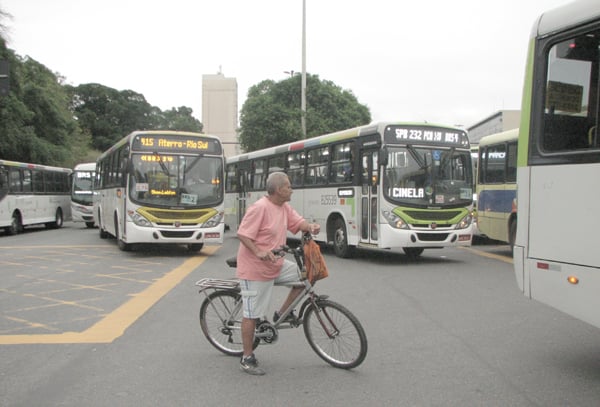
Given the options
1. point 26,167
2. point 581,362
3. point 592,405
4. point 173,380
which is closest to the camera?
point 592,405

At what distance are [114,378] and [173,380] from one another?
0.50m

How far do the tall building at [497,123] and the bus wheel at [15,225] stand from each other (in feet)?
172

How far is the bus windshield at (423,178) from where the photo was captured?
12.2m

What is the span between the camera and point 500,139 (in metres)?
14.3

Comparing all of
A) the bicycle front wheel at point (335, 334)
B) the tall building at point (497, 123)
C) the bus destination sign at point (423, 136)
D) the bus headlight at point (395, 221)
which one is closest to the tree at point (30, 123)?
the bus destination sign at point (423, 136)

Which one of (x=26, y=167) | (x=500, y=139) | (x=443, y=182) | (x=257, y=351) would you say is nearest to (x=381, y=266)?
(x=443, y=182)

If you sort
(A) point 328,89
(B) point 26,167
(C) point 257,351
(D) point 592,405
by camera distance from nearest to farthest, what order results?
(D) point 592,405, (C) point 257,351, (B) point 26,167, (A) point 328,89

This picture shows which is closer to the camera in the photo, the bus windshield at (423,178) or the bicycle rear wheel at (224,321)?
the bicycle rear wheel at (224,321)

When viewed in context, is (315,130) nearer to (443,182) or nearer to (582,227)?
(443,182)

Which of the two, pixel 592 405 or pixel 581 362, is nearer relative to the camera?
pixel 592 405

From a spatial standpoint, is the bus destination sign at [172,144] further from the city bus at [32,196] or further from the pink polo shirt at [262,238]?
the pink polo shirt at [262,238]

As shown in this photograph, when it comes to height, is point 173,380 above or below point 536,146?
below

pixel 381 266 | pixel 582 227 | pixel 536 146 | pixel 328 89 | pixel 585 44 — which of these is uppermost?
pixel 328 89

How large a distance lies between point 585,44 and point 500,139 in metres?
10.0
